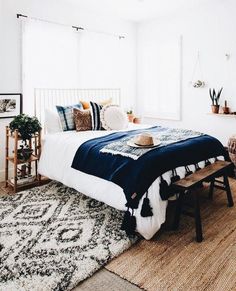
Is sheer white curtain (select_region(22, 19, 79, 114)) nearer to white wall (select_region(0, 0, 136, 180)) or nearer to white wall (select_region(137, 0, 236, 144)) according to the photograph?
white wall (select_region(0, 0, 136, 180))

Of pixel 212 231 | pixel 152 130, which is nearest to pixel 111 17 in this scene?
pixel 152 130

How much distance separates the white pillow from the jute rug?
2009mm

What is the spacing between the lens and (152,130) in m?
3.70

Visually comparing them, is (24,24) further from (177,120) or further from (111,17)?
(177,120)

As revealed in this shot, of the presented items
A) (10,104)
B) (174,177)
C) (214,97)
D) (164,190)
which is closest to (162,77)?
(214,97)

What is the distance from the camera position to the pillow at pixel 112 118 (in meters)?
3.85

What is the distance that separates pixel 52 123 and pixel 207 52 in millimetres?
2758

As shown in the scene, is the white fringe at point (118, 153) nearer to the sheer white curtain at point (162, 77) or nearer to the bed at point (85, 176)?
the bed at point (85, 176)

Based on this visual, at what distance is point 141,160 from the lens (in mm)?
2504

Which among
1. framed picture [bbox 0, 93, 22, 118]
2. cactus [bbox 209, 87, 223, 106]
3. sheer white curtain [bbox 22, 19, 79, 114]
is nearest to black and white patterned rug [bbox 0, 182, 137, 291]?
framed picture [bbox 0, 93, 22, 118]

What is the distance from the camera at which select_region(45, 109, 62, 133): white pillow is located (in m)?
3.77

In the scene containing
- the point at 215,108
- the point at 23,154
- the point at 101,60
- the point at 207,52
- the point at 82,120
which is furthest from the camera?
the point at 101,60

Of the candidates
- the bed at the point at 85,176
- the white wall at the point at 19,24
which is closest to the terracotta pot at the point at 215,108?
the bed at the point at 85,176

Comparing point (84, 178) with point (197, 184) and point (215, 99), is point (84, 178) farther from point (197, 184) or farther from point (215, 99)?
point (215, 99)
